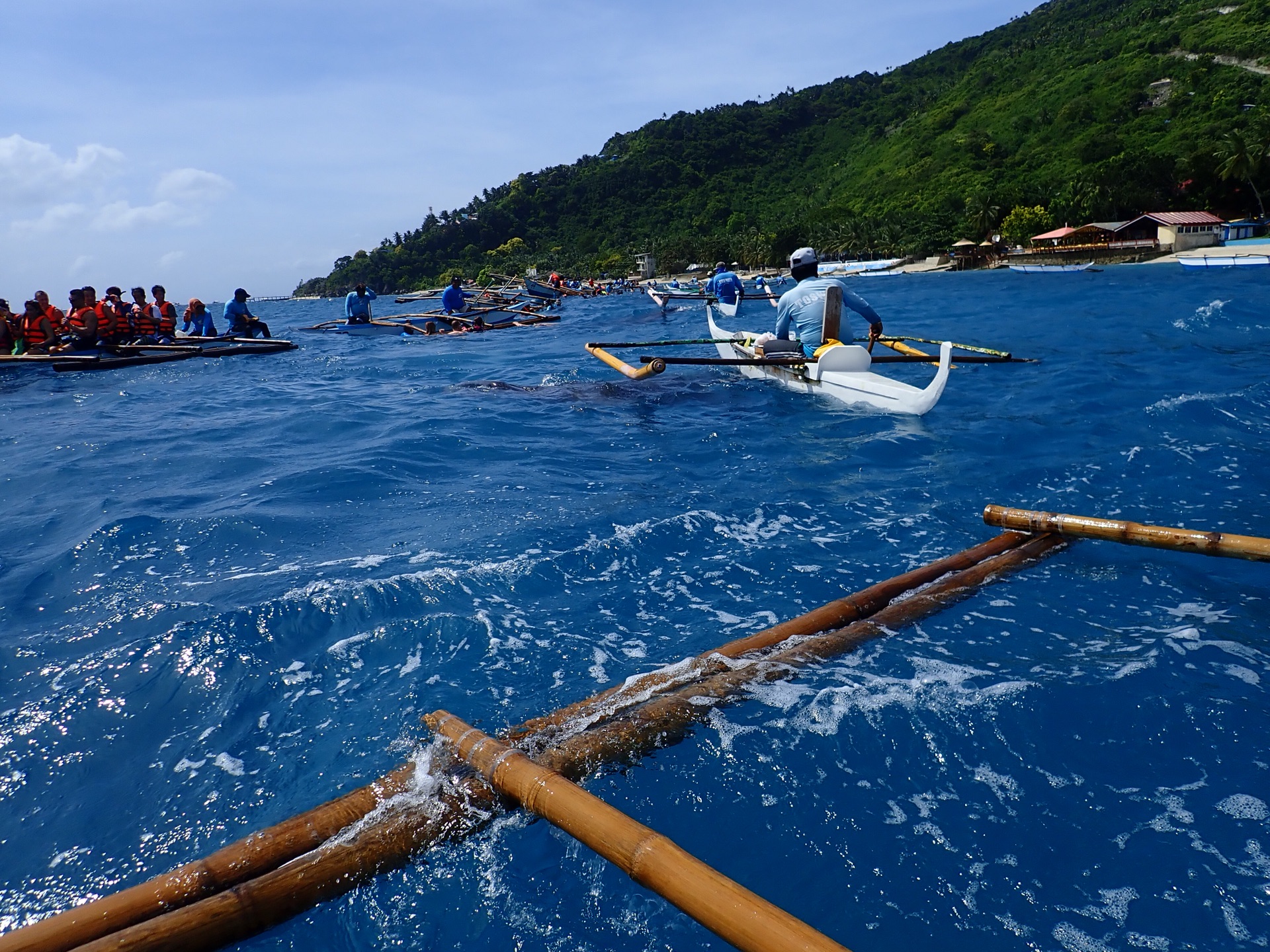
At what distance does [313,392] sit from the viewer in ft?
49.1

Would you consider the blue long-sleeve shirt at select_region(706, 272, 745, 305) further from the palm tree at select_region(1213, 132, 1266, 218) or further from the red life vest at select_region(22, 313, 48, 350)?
the palm tree at select_region(1213, 132, 1266, 218)

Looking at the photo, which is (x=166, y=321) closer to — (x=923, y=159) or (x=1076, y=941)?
(x=1076, y=941)

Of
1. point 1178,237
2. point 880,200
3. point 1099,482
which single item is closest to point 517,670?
point 1099,482

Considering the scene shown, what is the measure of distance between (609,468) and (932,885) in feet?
18.9

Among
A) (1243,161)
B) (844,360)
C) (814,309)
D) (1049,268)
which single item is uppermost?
(1243,161)

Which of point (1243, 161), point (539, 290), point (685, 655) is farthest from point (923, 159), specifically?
point (685, 655)

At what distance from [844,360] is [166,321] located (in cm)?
2014

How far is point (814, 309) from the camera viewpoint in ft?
33.8

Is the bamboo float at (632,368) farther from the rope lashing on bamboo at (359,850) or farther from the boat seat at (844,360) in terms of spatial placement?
the rope lashing on bamboo at (359,850)

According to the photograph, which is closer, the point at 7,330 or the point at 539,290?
the point at 7,330

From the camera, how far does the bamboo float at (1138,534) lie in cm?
398

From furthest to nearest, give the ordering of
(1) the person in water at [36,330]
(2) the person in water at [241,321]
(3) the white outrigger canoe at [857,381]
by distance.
Result: (2) the person in water at [241,321] → (1) the person in water at [36,330] → (3) the white outrigger canoe at [857,381]

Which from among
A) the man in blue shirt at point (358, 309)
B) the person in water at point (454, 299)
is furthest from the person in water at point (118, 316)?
the person in water at point (454, 299)

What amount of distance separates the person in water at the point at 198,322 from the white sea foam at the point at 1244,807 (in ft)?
77.8
